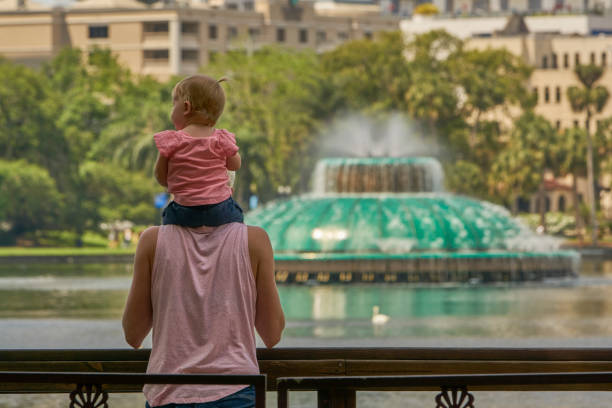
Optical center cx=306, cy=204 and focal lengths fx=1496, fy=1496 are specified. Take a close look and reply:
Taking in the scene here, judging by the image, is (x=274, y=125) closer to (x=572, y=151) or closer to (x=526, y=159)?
(x=526, y=159)

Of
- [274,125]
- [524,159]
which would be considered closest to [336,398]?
[274,125]

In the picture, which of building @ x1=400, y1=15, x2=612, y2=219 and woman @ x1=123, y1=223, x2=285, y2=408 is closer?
woman @ x1=123, y1=223, x2=285, y2=408

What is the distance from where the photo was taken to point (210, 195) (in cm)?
525

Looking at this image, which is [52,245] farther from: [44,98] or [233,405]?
[233,405]

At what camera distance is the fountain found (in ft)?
132

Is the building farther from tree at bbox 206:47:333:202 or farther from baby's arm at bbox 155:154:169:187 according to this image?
baby's arm at bbox 155:154:169:187

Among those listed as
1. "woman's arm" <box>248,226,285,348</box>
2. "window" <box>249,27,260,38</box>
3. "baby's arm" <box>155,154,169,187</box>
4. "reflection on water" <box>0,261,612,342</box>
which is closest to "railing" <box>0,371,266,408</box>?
"woman's arm" <box>248,226,285,348</box>

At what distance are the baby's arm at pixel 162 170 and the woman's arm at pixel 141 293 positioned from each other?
0.64 feet

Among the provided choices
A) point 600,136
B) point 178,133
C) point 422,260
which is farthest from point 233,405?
point 600,136

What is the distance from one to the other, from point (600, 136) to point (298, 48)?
55.7 metres

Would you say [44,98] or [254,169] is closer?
[254,169]

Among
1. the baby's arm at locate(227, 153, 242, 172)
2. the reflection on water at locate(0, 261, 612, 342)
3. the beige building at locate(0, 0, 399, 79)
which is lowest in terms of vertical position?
the reflection on water at locate(0, 261, 612, 342)

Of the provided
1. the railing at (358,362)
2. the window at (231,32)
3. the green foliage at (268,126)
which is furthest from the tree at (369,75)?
the railing at (358,362)

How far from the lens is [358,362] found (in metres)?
6.23
